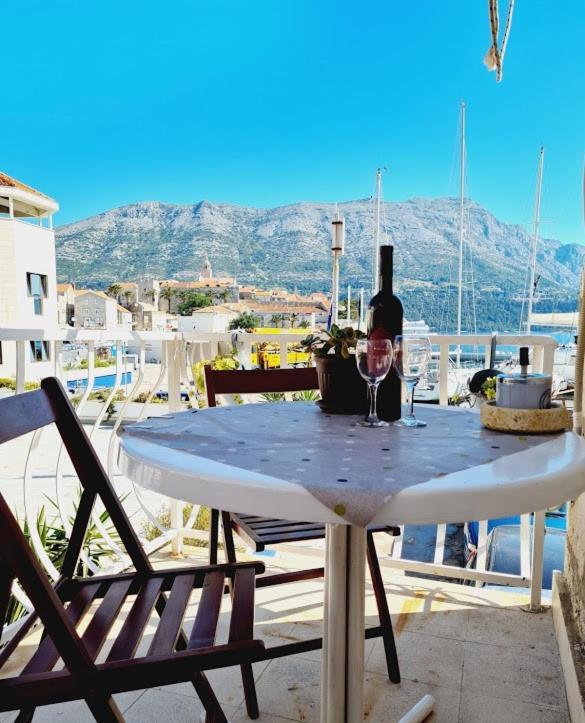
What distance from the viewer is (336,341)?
4.38 ft

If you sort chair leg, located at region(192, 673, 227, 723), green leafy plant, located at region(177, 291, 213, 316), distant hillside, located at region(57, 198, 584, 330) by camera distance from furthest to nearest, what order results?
green leafy plant, located at region(177, 291, 213, 316) → distant hillside, located at region(57, 198, 584, 330) → chair leg, located at region(192, 673, 227, 723)

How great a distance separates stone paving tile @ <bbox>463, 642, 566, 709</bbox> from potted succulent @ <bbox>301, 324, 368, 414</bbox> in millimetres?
983

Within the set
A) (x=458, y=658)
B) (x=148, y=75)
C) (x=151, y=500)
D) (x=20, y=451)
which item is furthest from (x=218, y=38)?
(x=458, y=658)

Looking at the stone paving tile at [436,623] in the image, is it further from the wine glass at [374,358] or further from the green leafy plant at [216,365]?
the green leafy plant at [216,365]

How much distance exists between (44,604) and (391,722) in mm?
1122

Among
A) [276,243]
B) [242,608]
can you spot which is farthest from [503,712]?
[276,243]

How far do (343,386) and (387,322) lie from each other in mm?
190

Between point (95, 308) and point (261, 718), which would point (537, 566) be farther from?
point (95, 308)

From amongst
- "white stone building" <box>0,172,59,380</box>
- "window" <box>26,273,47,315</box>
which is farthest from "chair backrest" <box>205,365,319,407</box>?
"window" <box>26,273,47,315</box>

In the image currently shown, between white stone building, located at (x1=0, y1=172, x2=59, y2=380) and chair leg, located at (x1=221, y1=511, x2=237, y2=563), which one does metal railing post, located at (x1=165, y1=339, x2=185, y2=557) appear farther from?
white stone building, located at (x1=0, y1=172, x2=59, y2=380)

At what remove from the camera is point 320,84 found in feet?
158

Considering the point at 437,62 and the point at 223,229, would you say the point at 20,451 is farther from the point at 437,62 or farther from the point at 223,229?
the point at 437,62

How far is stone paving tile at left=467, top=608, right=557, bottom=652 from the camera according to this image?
1.84 m

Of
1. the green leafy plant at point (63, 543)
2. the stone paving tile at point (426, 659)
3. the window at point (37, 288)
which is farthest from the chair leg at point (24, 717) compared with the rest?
the window at point (37, 288)
